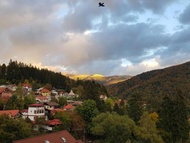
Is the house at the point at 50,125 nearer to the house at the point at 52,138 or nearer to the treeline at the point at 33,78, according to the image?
the house at the point at 52,138

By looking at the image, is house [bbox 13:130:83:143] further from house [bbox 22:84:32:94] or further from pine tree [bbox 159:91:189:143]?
house [bbox 22:84:32:94]

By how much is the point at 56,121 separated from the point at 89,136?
8615 mm

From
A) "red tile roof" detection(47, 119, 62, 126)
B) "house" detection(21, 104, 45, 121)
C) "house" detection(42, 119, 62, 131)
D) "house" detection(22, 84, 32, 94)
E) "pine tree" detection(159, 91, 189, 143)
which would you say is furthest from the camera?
"house" detection(22, 84, 32, 94)

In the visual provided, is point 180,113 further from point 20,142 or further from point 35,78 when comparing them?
point 35,78

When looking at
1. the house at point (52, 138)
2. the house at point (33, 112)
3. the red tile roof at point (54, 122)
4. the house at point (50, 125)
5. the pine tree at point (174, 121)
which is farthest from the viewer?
the house at point (33, 112)

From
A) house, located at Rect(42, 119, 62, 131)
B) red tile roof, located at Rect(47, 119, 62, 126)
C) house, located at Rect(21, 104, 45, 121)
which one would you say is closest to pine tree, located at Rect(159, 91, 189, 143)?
red tile roof, located at Rect(47, 119, 62, 126)

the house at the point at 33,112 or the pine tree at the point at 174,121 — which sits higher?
the house at the point at 33,112

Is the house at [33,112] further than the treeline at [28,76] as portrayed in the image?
No

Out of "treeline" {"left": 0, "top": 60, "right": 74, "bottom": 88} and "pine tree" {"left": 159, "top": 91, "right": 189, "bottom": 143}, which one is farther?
"treeline" {"left": 0, "top": 60, "right": 74, "bottom": 88}

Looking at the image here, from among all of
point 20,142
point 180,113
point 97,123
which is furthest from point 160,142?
point 20,142

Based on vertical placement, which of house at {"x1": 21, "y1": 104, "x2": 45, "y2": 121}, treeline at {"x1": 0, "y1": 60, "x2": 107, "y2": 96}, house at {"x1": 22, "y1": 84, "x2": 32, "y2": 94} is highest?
treeline at {"x1": 0, "y1": 60, "x2": 107, "y2": 96}

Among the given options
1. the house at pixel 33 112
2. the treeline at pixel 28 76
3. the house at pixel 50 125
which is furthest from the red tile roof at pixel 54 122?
the treeline at pixel 28 76

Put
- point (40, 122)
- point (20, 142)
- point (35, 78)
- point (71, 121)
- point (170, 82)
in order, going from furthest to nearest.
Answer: point (170, 82) < point (35, 78) < point (71, 121) < point (40, 122) < point (20, 142)

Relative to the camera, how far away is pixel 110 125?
50188 mm
